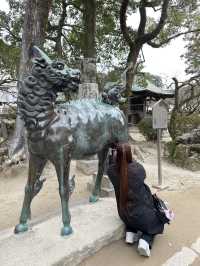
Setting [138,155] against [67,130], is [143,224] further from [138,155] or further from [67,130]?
[138,155]

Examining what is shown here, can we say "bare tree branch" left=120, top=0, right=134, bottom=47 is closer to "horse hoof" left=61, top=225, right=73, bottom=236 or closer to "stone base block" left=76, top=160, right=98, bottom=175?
"stone base block" left=76, top=160, right=98, bottom=175

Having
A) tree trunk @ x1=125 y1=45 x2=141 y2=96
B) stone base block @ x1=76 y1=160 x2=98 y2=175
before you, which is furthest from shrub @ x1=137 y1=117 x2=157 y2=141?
stone base block @ x1=76 y1=160 x2=98 y2=175

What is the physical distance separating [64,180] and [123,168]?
603 mm

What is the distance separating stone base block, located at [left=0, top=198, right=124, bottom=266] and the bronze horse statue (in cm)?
14

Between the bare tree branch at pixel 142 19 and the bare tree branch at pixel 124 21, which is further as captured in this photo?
the bare tree branch at pixel 142 19

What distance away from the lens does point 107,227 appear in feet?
10.2

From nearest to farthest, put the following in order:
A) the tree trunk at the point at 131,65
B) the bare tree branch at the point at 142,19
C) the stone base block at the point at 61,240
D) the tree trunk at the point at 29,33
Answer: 1. the stone base block at the point at 61,240
2. the tree trunk at the point at 29,33
3. the bare tree branch at the point at 142,19
4. the tree trunk at the point at 131,65

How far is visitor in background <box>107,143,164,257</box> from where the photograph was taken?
288 centimetres

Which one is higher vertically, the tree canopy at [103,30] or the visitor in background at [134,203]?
the tree canopy at [103,30]

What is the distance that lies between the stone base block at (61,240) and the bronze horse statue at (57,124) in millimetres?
137

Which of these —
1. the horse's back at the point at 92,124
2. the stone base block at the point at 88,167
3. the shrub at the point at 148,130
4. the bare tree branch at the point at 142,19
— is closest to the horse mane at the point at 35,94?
the horse's back at the point at 92,124

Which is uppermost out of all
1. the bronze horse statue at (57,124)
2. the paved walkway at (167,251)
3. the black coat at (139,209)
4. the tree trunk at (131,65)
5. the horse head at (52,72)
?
the tree trunk at (131,65)

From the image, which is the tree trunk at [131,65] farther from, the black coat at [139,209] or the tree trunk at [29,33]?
the black coat at [139,209]

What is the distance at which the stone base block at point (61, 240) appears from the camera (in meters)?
2.48
